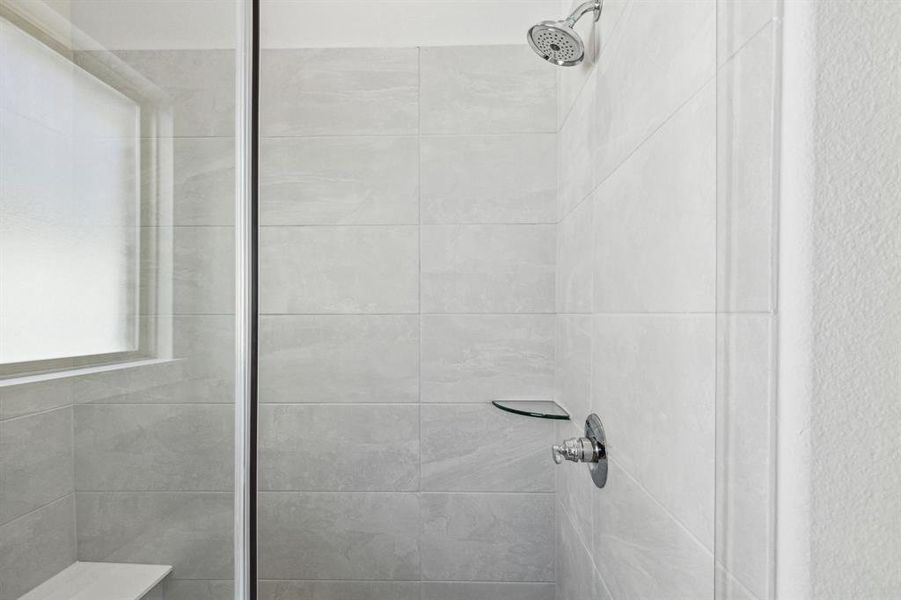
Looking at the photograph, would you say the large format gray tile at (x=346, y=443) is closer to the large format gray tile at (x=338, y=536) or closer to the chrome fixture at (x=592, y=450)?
the large format gray tile at (x=338, y=536)

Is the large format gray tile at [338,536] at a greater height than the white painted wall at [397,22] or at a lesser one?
lesser

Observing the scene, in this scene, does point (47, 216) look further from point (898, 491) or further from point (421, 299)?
point (421, 299)

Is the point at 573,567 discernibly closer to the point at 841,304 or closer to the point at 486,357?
the point at 486,357

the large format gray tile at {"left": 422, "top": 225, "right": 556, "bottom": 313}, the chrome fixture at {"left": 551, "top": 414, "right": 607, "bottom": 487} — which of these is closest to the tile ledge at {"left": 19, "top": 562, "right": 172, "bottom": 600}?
the chrome fixture at {"left": 551, "top": 414, "right": 607, "bottom": 487}

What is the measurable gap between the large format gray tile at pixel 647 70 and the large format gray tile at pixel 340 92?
2.06 feet

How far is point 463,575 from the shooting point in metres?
1.44

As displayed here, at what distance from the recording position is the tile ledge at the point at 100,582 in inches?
14.6

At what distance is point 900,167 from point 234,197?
648 mm

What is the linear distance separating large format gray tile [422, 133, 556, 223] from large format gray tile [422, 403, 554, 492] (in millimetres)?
519

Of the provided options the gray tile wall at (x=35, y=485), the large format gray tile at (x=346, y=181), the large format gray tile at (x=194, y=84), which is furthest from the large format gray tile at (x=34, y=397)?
the large format gray tile at (x=346, y=181)

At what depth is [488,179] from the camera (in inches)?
56.6

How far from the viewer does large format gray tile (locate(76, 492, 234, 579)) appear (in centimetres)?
41

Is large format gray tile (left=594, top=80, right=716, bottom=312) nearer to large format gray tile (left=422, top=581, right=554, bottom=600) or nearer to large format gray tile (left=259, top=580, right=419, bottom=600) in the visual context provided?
large format gray tile (left=422, top=581, right=554, bottom=600)

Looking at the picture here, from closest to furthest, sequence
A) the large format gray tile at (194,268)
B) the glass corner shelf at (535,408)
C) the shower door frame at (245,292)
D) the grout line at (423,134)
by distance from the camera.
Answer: the large format gray tile at (194,268) → the shower door frame at (245,292) → the glass corner shelf at (535,408) → the grout line at (423,134)
